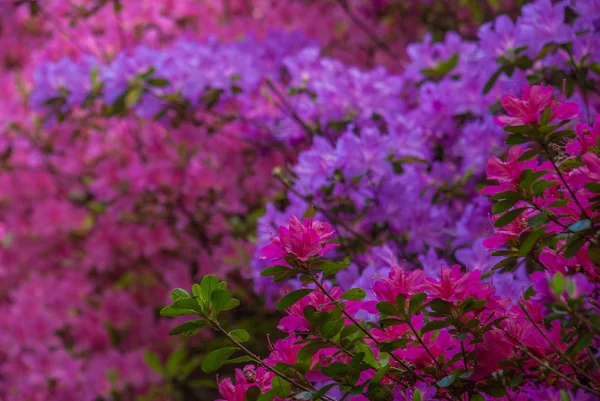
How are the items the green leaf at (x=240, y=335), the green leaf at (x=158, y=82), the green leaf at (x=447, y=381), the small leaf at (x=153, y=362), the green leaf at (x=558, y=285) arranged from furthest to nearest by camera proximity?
the small leaf at (x=153, y=362), the green leaf at (x=158, y=82), the green leaf at (x=240, y=335), the green leaf at (x=447, y=381), the green leaf at (x=558, y=285)

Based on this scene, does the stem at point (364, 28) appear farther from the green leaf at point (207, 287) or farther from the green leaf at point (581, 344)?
the green leaf at point (581, 344)

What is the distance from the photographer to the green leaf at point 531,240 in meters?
0.91

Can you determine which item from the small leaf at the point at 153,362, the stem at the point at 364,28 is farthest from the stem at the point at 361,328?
the stem at the point at 364,28

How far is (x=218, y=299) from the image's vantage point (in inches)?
35.7

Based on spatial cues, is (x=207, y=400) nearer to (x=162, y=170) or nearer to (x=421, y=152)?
(x=162, y=170)

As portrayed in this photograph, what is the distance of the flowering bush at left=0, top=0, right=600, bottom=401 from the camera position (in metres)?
0.92

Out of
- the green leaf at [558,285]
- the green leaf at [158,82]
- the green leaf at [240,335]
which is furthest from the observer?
the green leaf at [158,82]

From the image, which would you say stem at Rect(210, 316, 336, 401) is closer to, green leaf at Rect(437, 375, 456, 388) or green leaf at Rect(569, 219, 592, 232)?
green leaf at Rect(437, 375, 456, 388)

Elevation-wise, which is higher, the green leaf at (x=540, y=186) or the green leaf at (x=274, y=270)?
the green leaf at (x=274, y=270)

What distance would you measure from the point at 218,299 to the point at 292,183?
77 cm

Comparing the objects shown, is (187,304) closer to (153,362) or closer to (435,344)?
(435,344)

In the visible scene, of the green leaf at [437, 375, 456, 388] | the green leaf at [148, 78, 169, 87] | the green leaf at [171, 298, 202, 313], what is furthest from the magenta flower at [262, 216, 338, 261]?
the green leaf at [148, 78, 169, 87]

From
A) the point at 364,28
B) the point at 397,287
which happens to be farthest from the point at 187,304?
the point at 364,28

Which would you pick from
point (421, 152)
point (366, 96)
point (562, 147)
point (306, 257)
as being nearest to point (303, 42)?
point (366, 96)
